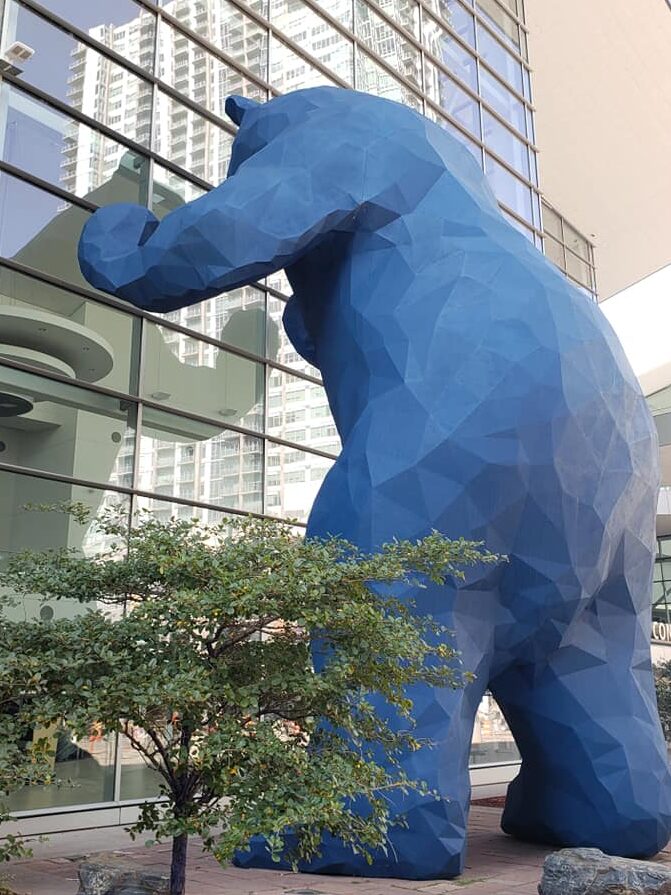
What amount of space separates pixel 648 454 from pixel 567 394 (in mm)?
811

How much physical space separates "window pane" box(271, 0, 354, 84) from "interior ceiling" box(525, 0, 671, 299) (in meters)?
5.53

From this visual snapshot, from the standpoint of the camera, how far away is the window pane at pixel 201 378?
26.8 ft

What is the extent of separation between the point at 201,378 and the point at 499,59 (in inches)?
354

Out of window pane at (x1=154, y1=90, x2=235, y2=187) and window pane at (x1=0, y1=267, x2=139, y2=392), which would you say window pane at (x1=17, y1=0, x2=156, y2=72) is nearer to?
window pane at (x1=154, y1=90, x2=235, y2=187)

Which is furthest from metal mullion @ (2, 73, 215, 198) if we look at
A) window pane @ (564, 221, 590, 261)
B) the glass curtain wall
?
window pane @ (564, 221, 590, 261)

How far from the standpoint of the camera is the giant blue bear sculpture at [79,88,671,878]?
4297mm

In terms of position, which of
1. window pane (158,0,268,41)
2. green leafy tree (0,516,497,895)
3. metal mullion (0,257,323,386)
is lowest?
green leafy tree (0,516,497,895)

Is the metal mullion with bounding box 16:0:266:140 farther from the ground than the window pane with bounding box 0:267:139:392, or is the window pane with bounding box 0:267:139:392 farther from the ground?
the metal mullion with bounding box 16:0:266:140

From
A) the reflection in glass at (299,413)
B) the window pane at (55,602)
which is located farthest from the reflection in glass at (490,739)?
the window pane at (55,602)

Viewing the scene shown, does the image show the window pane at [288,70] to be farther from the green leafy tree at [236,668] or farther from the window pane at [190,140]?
the green leafy tree at [236,668]

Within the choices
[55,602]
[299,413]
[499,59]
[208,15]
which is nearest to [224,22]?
[208,15]

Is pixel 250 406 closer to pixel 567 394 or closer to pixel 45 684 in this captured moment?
pixel 567 394

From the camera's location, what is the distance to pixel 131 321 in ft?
26.3

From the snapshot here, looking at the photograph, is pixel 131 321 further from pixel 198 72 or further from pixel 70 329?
pixel 198 72
